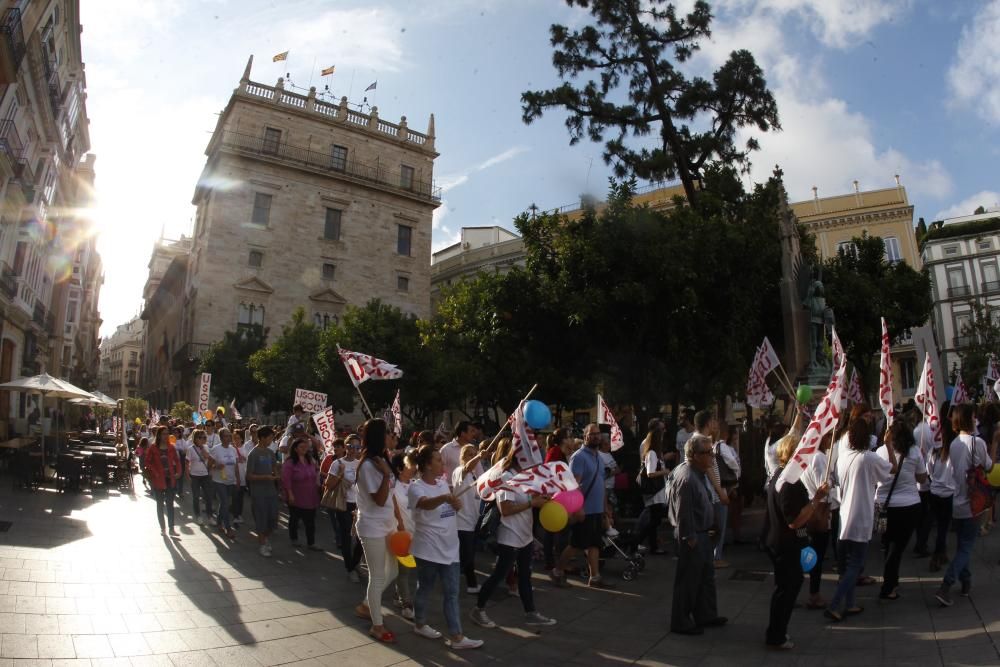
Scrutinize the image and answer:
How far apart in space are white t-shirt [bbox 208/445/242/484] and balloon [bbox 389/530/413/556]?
654 cm

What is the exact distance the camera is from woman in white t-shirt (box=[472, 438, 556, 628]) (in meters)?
5.92

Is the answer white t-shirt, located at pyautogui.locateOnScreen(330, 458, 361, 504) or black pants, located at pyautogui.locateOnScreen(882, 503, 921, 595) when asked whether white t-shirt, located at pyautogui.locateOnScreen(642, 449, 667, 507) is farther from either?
white t-shirt, located at pyautogui.locateOnScreen(330, 458, 361, 504)

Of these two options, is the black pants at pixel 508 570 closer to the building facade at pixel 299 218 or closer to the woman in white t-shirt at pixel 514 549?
the woman in white t-shirt at pixel 514 549

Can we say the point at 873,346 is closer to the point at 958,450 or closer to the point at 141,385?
the point at 958,450

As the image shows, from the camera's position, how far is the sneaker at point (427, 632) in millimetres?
5602

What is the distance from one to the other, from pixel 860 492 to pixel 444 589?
3734 millimetres

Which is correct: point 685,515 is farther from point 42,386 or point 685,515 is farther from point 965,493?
point 42,386

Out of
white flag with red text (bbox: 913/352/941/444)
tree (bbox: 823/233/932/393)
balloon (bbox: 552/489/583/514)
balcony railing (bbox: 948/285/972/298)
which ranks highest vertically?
balcony railing (bbox: 948/285/972/298)

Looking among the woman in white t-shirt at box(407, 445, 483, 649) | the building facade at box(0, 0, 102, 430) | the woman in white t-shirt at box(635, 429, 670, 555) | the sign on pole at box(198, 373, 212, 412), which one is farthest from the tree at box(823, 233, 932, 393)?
the building facade at box(0, 0, 102, 430)

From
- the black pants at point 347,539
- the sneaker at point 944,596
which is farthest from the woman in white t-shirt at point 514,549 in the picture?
the sneaker at point 944,596

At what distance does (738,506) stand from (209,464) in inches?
334

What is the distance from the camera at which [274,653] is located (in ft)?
16.8

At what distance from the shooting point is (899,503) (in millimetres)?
6352

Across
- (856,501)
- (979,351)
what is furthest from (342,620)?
(979,351)
